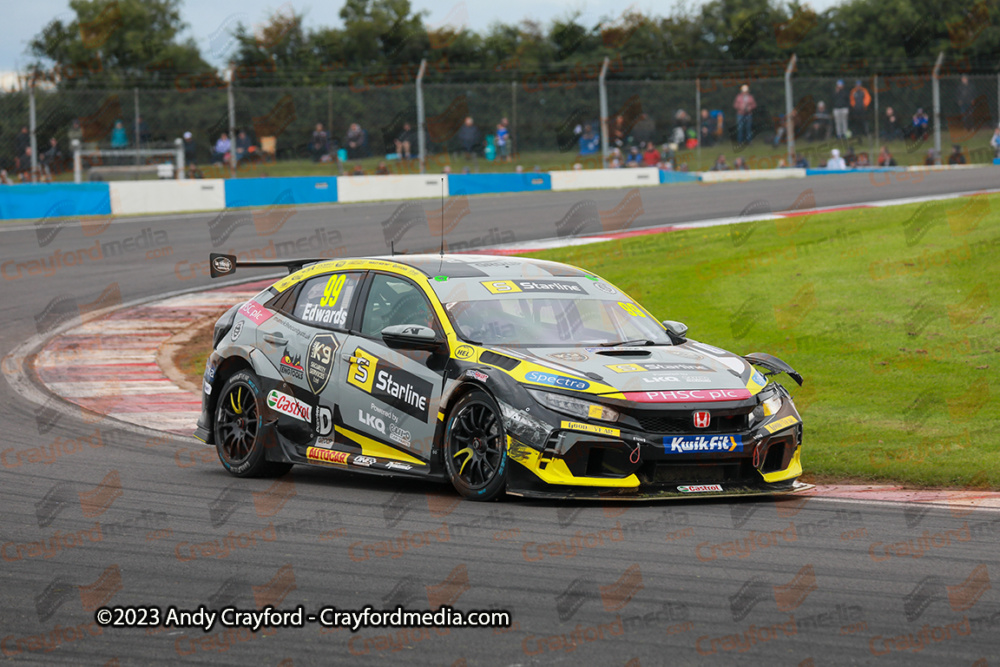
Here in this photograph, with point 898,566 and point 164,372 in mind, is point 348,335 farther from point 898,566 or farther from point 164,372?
point 164,372

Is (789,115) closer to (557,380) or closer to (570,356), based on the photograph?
(570,356)

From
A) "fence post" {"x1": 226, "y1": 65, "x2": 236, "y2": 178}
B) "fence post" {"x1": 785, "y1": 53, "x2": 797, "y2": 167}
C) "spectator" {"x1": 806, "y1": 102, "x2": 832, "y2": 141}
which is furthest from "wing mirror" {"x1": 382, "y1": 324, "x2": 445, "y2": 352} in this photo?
"spectator" {"x1": 806, "y1": 102, "x2": 832, "y2": 141}

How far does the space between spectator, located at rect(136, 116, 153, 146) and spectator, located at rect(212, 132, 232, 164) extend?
1.47 m

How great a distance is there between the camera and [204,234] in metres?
23.4

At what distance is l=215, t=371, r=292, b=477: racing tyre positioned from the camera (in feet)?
29.0

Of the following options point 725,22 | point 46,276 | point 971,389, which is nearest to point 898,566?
point 971,389

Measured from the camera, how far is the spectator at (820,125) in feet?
115

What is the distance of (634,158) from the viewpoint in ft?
113

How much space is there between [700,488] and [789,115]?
94.1 ft

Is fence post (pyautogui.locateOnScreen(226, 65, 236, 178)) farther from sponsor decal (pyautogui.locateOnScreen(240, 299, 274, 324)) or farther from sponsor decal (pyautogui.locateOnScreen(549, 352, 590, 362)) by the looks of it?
sponsor decal (pyautogui.locateOnScreen(549, 352, 590, 362))

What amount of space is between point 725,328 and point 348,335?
566 centimetres

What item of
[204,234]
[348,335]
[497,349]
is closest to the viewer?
[497,349]

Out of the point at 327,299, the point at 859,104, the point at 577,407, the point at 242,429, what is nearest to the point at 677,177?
the point at 859,104

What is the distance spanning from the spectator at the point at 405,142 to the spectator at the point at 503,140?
2471mm
